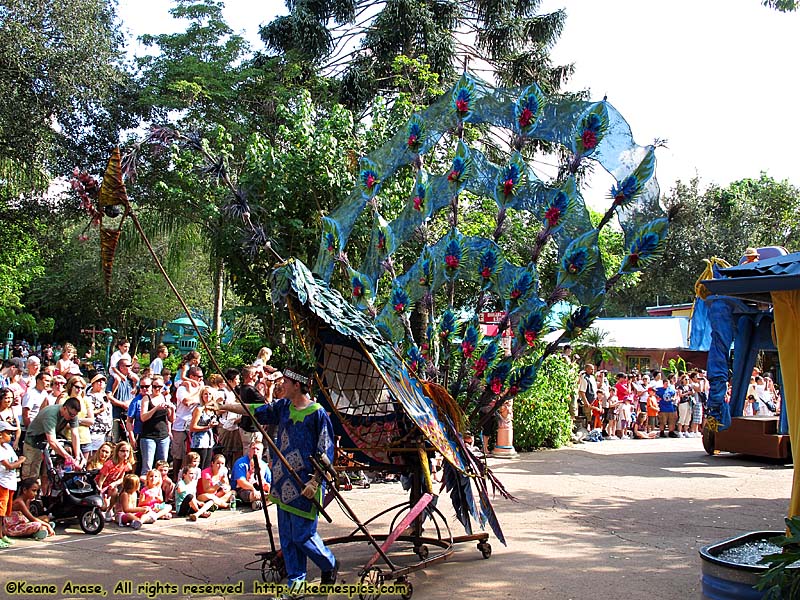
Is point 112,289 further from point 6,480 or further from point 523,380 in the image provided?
point 523,380

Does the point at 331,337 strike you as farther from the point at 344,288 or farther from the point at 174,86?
the point at 174,86

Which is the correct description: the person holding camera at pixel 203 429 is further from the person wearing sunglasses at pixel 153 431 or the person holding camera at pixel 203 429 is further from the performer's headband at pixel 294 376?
the performer's headband at pixel 294 376

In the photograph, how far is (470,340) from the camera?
698 cm

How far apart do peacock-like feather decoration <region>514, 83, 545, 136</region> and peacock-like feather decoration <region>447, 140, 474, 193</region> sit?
0.58 meters

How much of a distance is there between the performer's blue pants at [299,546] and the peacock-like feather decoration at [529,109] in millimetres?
3817

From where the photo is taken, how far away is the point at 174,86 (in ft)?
65.9

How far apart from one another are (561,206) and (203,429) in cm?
590

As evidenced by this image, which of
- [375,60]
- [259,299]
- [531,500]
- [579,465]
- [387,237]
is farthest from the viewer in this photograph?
[375,60]

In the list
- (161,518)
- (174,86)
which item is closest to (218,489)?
(161,518)

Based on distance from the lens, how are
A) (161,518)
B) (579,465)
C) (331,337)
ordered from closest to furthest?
(331,337)
(161,518)
(579,465)

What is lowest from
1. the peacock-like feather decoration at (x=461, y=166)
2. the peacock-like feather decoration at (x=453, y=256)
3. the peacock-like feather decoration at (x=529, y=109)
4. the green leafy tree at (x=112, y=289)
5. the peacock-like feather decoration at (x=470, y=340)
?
the peacock-like feather decoration at (x=470, y=340)

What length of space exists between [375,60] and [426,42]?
5.50ft

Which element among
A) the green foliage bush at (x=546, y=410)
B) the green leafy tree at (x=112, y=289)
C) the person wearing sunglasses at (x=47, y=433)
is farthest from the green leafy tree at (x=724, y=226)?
the person wearing sunglasses at (x=47, y=433)

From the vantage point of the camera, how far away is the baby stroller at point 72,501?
8188mm
